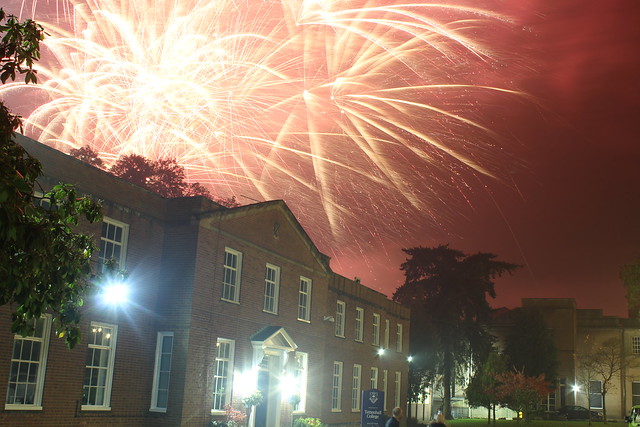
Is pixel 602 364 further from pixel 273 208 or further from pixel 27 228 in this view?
pixel 27 228

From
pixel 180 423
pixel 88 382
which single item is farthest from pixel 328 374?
pixel 88 382

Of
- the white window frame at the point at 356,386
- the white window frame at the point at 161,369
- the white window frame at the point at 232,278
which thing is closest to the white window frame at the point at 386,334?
the white window frame at the point at 356,386

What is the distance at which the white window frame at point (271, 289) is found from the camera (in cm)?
2566

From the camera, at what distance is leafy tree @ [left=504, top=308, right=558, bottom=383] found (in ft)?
217

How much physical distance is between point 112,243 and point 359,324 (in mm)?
18406

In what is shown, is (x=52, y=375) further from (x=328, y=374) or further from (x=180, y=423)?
(x=328, y=374)

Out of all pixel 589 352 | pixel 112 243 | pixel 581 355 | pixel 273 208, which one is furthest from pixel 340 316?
pixel 589 352

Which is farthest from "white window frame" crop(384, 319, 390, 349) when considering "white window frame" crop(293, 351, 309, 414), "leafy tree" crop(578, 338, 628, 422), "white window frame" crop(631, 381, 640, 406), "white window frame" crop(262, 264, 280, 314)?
"white window frame" crop(631, 381, 640, 406)

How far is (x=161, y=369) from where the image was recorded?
21.3 m

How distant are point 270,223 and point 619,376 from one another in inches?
2089

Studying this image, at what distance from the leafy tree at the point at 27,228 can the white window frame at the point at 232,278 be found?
14633 millimetres

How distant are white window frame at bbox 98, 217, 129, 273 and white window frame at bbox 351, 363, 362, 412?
17.2 meters

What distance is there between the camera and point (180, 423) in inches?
810

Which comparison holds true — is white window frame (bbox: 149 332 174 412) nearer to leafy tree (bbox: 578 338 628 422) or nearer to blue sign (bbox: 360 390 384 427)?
blue sign (bbox: 360 390 384 427)
